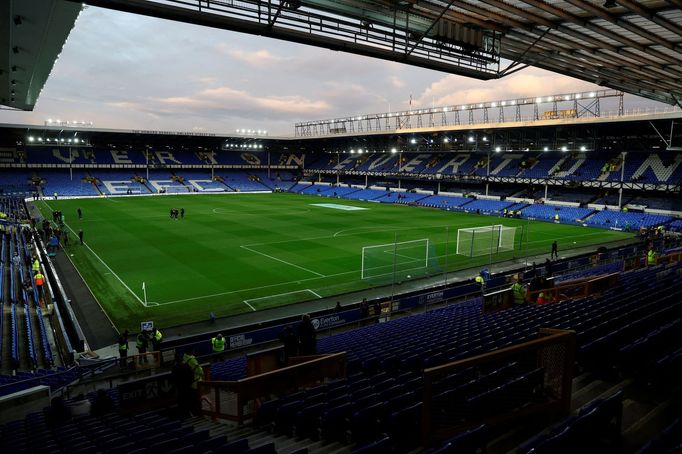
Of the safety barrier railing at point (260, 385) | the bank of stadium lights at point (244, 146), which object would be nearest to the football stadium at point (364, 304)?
the safety barrier railing at point (260, 385)

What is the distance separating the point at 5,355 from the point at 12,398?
208 inches

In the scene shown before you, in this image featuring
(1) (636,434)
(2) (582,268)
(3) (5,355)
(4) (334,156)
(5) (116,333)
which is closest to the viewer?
(1) (636,434)

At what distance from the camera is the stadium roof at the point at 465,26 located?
8.12 m

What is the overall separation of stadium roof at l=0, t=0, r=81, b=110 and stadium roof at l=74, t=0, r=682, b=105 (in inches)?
111

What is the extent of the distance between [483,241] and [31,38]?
29.3m

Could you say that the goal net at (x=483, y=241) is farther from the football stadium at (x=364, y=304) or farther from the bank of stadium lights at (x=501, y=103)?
the bank of stadium lights at (x=501, y=103)

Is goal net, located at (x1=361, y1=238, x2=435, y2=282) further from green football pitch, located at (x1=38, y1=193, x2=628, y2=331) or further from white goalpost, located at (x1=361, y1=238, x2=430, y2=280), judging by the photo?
green football pitch, located at (x1=38, y1=193, x2=628, y2=331)

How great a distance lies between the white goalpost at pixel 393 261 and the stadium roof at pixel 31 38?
55.5ft

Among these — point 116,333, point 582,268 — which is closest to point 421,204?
point 582,268

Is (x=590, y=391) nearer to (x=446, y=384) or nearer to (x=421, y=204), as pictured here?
(x=446, y=384)

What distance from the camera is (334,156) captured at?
98.1 metres

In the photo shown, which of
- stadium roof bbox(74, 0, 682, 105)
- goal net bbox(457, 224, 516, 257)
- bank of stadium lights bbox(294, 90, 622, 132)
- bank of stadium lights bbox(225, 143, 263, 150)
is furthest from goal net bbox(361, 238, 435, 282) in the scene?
bank of stadium lights bbox(225, 143, 263, 150)

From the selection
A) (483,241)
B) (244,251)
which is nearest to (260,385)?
(244,251)

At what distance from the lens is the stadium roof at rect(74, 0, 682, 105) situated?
812 centimetres
